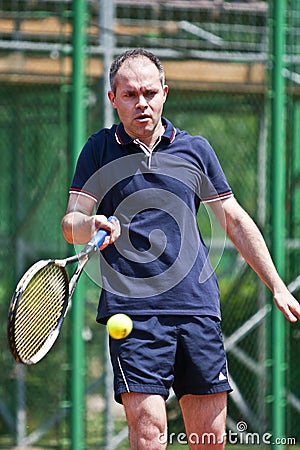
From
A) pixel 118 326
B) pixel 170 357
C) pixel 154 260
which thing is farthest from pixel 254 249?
pixel 118 326

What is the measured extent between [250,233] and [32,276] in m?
1.00

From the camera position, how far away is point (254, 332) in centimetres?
640

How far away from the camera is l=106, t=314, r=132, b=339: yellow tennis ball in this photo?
3684 mm

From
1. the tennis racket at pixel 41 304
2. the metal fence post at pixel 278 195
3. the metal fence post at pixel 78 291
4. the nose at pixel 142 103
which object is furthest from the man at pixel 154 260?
the metal fence post at pixel 278 195

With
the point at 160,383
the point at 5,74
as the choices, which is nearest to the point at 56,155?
the point at 5,74

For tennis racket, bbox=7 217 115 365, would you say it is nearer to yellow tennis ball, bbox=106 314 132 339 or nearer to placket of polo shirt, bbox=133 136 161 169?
yellow tennis ball, bbox=106 314 132 339

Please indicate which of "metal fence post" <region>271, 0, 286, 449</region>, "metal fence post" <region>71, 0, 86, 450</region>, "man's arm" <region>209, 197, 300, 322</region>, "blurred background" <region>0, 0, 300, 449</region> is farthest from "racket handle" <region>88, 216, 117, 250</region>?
"metal fence post" <region>271, 0, 286, 449</region>

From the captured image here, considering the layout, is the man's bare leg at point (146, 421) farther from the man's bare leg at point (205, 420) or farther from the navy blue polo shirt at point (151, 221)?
the navy blue polo shirt at point (151, 221)

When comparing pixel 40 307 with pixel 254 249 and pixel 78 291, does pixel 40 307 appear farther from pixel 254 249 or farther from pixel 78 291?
pixel 78 291

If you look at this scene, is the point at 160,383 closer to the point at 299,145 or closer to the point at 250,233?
the point at 250,233

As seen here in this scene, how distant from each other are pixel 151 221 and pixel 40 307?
22.1 inches

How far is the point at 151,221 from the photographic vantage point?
3869 mm

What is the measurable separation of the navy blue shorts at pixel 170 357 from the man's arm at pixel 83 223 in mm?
380

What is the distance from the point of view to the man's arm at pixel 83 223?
3.66m
